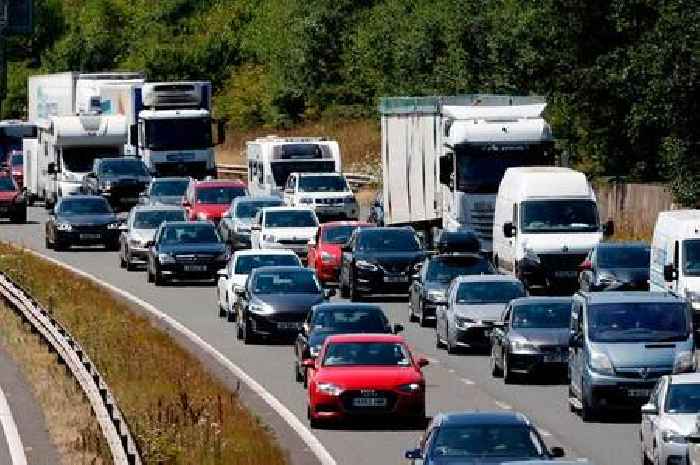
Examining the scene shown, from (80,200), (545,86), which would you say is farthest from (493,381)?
(545,86)

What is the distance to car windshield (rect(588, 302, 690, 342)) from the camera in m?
31.8

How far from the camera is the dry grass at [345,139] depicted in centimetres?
10012

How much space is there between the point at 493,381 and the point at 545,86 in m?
38.3

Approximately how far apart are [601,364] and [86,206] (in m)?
35.8

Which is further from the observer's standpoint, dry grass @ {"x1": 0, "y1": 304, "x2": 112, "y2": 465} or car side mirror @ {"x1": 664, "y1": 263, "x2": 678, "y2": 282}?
car side mirror @ {"x1": 664, "y1": 263, "x2": 678, "y2": 282}

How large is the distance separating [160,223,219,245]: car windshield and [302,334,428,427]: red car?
79.0ft

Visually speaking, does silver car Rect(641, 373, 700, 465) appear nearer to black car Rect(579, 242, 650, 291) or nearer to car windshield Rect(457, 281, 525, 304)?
car windshield Rect(457, 281, 525, 304)

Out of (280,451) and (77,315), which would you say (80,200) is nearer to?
(77,315)

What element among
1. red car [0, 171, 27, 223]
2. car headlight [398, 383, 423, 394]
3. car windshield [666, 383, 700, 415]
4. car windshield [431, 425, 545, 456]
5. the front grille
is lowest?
red car [0, 171, 27, 223]

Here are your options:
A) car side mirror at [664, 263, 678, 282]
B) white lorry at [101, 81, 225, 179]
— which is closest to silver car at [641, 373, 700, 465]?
car side mirror at [664, 263, 678, 282]

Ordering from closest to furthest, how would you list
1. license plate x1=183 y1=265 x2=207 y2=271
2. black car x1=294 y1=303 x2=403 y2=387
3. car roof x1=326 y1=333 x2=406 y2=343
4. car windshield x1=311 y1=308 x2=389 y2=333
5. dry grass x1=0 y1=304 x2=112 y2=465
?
1. dry grass x1=0 y1=304 x2=112 y2=465
2. car roof x1=326 y1=333 x2=406 y2=343
3. black car x1=294 y1=303 x2=403 y2=387
4. car windshield x1=311 y1=308 x2=389 y2=333
5. license plate x1=183 y1=265 x2=207 y2=271

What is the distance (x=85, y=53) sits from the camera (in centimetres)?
13825

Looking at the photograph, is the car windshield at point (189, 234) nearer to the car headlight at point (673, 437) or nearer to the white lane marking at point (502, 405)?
the white lane marking at point (502, 405)

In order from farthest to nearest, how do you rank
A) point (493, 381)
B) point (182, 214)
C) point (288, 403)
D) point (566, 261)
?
point (182, 214) < point (566, 261) < point (493, 381) < point (288, 403)
